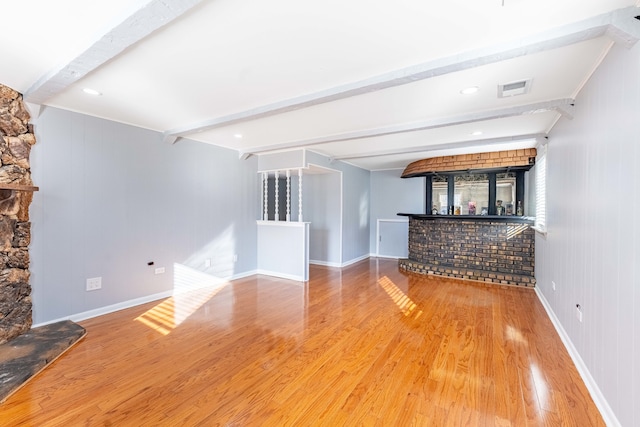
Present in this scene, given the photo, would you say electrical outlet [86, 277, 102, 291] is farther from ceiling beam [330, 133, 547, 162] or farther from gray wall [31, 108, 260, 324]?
ceiling beam [330, 133, 547, 162]

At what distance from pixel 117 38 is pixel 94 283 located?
2839 mm

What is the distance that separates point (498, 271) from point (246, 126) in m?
4.84

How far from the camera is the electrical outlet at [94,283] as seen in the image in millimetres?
3223

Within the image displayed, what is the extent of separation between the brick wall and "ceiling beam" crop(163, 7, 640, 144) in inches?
141

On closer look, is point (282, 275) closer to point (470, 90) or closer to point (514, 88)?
point (470, 90)

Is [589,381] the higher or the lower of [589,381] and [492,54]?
the lower

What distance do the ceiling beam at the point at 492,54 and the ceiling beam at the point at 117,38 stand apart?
1314 millimetres

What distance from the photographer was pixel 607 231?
5.78 feet

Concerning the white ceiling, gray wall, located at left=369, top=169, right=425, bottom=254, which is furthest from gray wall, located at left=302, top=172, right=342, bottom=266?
the white ceiling

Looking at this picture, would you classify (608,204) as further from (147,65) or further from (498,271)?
(498,271)

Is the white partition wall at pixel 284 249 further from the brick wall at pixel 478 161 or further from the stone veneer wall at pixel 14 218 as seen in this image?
the stone veneer wall at pixel 14 218

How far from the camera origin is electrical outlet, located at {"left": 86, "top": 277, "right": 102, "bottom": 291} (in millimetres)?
3223

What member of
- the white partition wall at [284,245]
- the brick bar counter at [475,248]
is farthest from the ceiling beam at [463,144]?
the white partition wall at [284,245]

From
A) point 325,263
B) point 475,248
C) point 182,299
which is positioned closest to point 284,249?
point 325,263
